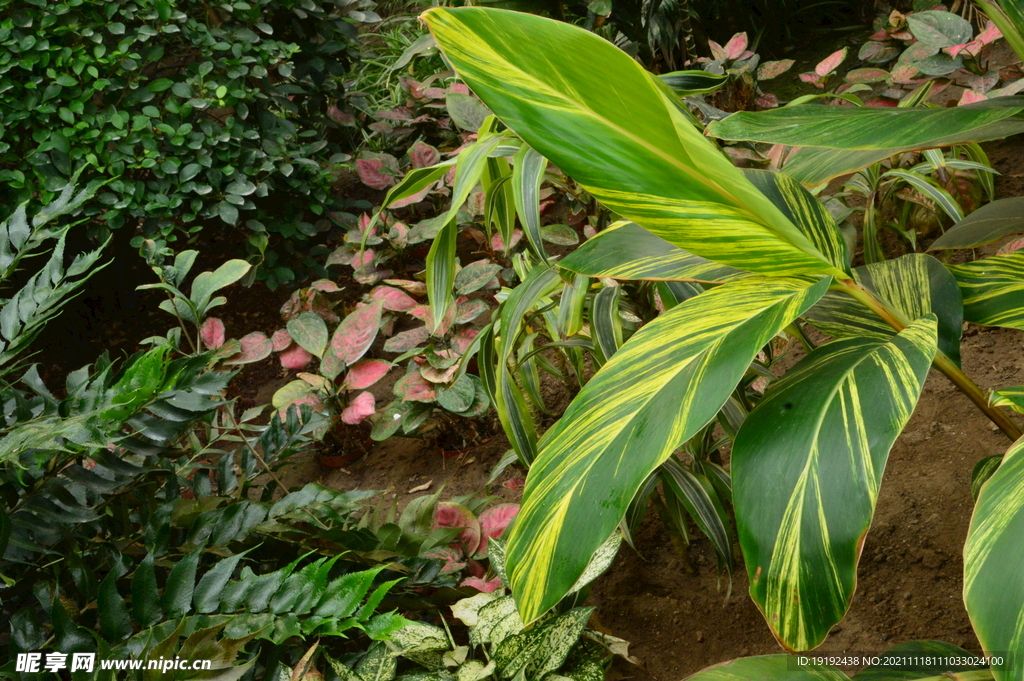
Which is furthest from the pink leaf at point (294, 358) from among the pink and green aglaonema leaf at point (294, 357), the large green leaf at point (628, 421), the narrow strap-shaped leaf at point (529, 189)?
the large green leaf at point (628, 421)

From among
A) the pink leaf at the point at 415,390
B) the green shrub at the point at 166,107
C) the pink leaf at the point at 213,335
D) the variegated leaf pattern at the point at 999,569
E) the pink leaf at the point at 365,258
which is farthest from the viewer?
the pink leaf at the point at 365,258

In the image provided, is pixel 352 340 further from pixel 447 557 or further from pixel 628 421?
pixel 628 421

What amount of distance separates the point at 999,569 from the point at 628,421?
0.32m

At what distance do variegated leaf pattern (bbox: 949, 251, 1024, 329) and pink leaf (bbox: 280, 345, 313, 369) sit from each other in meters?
1.44

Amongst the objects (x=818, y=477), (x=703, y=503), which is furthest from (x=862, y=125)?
(x=703, y=503)

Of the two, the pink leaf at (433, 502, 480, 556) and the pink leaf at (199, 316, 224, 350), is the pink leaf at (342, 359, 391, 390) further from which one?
the pink leaf at (433, 502, 480, 556)

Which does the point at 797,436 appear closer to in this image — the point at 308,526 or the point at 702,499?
the point at 702,499

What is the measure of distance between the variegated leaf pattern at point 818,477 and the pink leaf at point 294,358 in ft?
4.45

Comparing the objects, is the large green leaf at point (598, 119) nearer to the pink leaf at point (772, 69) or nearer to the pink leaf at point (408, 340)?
the pink leaf at point (408, 340)

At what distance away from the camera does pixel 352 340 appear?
169 centimetres

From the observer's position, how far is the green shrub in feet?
6.37

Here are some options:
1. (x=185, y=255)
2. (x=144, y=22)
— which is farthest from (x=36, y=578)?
(x=144, y=22)

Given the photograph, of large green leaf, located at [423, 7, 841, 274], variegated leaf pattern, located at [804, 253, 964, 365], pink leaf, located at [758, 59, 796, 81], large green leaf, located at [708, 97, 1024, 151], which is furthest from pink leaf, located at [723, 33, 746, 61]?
large green leaf, located at [423, 7, 841, 274]

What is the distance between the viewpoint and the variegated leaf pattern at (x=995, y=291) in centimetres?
77
